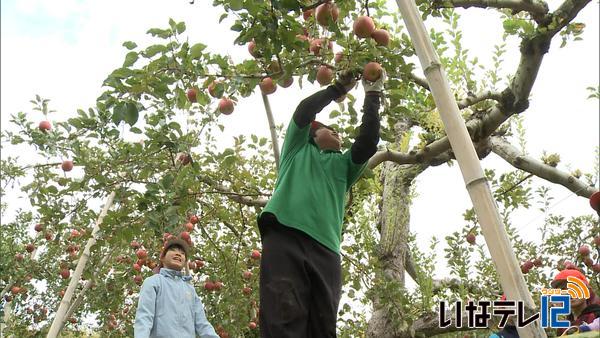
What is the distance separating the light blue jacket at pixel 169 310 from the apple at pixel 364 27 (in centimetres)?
171

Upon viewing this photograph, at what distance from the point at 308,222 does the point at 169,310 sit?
1.29m

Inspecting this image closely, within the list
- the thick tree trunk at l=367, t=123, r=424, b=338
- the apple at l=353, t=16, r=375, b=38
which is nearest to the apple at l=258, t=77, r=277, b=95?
the apple at l=353, t=16, r=375, b=38

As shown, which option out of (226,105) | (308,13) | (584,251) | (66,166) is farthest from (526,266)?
(66,166)

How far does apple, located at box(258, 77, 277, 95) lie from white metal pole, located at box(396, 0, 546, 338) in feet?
4.23

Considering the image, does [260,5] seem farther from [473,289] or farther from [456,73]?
[473,289]

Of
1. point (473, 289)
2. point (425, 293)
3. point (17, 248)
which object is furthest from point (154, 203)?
point (17, 248)

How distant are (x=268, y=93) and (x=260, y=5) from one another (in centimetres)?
92

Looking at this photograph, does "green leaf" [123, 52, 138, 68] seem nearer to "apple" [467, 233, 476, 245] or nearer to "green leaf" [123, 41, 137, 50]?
"green leaf" [123, 41, 137, 50]

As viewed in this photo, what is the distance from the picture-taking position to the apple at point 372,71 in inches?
87.1

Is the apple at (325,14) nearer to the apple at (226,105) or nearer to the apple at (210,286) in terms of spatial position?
the apple at (226,105)

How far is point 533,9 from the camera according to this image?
2764mm

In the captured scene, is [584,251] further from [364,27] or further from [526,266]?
[364,27]

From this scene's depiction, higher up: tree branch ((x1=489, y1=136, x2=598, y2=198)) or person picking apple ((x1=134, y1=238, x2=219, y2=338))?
tree branch ((x1=489, y1=136, x2=598, y2=198))

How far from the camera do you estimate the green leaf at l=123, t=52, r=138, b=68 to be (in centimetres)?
244
